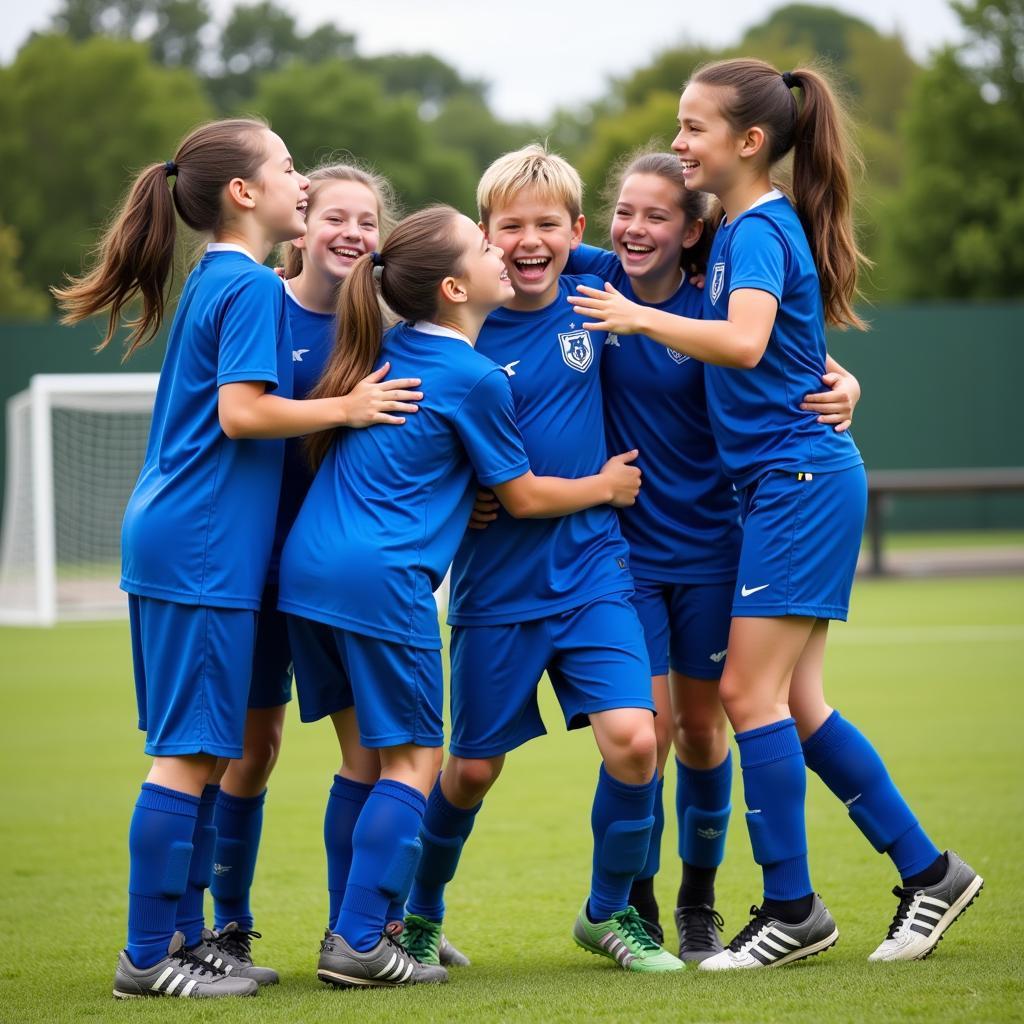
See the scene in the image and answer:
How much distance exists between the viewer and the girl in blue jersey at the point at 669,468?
385 centimetres

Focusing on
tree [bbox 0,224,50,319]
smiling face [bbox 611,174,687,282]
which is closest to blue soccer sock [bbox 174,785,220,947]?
smiling face [bbox 611,174,687,282]

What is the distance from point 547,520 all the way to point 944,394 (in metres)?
18.1

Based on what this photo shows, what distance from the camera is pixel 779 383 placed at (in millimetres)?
3604

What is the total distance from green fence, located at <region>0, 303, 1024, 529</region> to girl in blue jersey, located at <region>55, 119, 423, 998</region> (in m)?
17.8

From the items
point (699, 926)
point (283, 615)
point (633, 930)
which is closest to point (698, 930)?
point (699, 926)

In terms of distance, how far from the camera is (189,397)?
345 cm

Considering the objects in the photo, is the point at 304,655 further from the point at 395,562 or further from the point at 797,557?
the point at 797,557

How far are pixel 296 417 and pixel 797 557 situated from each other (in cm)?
119

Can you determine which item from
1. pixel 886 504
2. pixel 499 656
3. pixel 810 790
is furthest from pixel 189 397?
pixel 886 504

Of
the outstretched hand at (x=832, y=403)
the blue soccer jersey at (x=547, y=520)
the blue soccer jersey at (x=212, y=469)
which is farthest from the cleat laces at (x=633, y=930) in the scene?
the outstretched hand at (x=832, y=403)

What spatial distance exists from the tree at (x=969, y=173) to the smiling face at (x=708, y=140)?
23.2m

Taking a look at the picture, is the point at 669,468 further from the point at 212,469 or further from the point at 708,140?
the point at 212,469

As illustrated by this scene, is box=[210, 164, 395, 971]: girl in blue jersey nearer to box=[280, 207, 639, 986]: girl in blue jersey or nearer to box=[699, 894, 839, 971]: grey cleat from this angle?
box=[280, 207, 639, 986]: girl in blue jersey

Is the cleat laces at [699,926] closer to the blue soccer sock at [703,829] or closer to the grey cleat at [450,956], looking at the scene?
Result: the blue soccer sock at [703,829]
